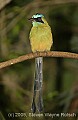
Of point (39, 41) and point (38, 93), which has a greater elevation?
point (39, 41)

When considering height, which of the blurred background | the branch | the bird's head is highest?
the bird's head

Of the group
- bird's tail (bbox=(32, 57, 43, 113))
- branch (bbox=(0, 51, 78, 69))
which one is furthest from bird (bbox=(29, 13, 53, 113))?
branch (bbox=(0, 51, 78, 69))

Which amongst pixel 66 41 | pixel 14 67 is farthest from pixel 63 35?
pixel 14 67

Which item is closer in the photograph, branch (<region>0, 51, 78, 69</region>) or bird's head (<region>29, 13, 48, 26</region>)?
branch (<region>0, 51, 78, 69</region>)

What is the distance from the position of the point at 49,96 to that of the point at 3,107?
0.45m

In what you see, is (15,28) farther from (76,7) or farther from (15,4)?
(76,7)

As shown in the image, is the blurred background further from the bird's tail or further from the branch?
the branch

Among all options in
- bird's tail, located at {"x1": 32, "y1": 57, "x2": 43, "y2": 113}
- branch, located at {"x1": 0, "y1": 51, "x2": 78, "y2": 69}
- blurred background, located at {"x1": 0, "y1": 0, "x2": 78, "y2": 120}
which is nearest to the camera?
branch, located at {"x1": 0, "y1": 51, "x2": 78, "y2": 69}

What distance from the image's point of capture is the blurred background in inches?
134

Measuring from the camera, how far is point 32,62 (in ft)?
12.9

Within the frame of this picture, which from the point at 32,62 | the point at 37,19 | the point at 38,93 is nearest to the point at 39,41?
the point at 37,19

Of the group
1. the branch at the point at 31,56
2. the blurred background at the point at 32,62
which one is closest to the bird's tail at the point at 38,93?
the branch at the point at 31,56

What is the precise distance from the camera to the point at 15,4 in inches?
141

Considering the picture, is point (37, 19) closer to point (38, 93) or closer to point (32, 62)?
point (38, 93)
